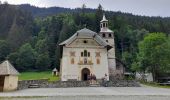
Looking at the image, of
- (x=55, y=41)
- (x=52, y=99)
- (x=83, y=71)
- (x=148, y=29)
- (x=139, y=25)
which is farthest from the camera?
(x=139, y=25)

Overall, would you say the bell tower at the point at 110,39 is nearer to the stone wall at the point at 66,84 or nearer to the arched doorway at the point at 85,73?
the arched doorway at the point at 85,73

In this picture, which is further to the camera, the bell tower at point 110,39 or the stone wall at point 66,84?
the bell tower at point 110,39

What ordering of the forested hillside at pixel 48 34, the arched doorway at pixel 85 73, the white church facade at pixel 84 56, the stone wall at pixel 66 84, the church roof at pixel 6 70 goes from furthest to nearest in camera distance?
the forested hillside at pixel 48 34, the arched doorway at pixel 85 73, the white church facade at pixel 84 56, the stone wall at pixel 66 84, the church roof at pixel 6 70

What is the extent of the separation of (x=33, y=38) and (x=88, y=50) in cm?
6405

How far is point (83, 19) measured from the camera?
373 feet

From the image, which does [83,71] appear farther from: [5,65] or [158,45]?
[5,65]

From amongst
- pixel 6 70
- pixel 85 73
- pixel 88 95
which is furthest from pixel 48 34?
pixel 88 95

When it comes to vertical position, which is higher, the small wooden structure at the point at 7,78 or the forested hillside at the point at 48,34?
the forested hillside at the point at 48,34

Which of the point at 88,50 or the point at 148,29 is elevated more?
the point at 148,29

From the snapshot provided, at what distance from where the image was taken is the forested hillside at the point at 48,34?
312 feet

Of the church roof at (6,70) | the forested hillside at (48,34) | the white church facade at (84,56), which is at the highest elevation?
the forested hillside at (48,34)

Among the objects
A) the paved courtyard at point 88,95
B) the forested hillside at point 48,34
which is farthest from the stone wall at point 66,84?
the forested hillside at point 48,34

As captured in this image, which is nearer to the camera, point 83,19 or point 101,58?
point 101,58

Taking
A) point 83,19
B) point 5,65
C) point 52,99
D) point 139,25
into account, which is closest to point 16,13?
point 83,19
